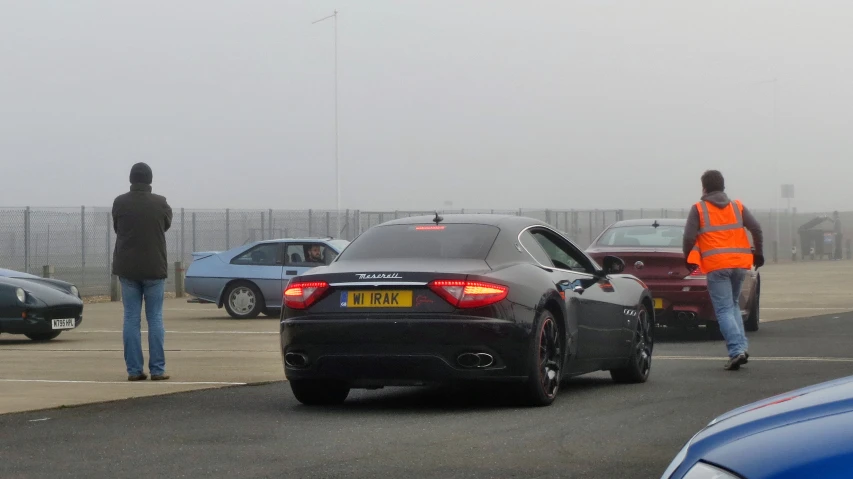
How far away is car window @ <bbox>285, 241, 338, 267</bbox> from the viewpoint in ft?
70.7

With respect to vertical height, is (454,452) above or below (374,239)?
below

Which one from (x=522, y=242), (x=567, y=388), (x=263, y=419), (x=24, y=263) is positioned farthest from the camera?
(x=24, y=263)

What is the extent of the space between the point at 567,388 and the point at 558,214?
142 ft

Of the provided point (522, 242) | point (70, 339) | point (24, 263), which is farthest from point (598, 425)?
point (24, 263)

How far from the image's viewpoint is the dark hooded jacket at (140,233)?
10758 millimetres

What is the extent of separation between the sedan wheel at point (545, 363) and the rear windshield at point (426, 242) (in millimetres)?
633

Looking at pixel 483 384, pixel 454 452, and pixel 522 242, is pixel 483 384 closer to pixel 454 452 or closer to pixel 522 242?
pixel 522 242

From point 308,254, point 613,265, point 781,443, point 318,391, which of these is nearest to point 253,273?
point 308,254

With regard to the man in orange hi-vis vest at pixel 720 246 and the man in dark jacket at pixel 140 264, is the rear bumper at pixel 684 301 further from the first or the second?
the man in dark jacket at pixel 140 264

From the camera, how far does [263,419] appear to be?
8.21m

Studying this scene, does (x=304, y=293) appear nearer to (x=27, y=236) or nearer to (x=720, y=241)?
(x=720, y=241)

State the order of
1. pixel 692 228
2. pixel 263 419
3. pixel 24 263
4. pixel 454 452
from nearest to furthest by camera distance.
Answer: pixel 454 452
pixel 263 419
pixel 692 228
pixel 24 263

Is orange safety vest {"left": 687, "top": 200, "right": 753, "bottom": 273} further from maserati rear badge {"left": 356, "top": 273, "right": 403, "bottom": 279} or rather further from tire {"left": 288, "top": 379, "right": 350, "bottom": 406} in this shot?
maserati rear badge {"left": 356, "top": 273, "right": 403, "bottom": 279}

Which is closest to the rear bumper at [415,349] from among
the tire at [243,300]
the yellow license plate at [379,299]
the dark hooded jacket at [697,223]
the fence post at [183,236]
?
the yellow license plate at [379,299]
